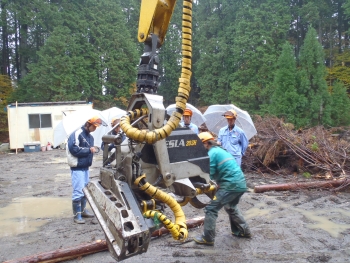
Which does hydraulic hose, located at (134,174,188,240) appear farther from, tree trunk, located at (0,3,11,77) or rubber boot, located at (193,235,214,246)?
tree trunk, located at (0,3,11,77)

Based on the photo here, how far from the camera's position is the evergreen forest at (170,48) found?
2739cm

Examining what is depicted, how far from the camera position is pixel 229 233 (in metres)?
5.29

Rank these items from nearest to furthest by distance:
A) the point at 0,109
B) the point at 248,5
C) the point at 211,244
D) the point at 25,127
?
the point at 211,244, the point at 25,127, the point at 0,109, the point at 248,5

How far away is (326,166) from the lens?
8.87 m

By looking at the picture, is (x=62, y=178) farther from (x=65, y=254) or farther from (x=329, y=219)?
(x=329, y=219)

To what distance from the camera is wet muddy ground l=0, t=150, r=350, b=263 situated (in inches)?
176

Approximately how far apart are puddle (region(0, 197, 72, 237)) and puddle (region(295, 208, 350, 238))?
15.4 ft

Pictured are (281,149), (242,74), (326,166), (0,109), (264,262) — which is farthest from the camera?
(242,74)

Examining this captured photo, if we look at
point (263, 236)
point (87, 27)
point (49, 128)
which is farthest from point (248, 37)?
point (263, 236)

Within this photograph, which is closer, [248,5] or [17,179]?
[17,179]

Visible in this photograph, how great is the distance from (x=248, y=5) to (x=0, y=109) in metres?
23.2

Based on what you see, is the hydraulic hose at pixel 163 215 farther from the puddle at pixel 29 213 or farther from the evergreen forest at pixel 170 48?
the evergreen forest at pixel 170 48

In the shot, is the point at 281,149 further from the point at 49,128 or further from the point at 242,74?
the point at 242,74

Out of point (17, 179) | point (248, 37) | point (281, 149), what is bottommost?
point (17, 179)
